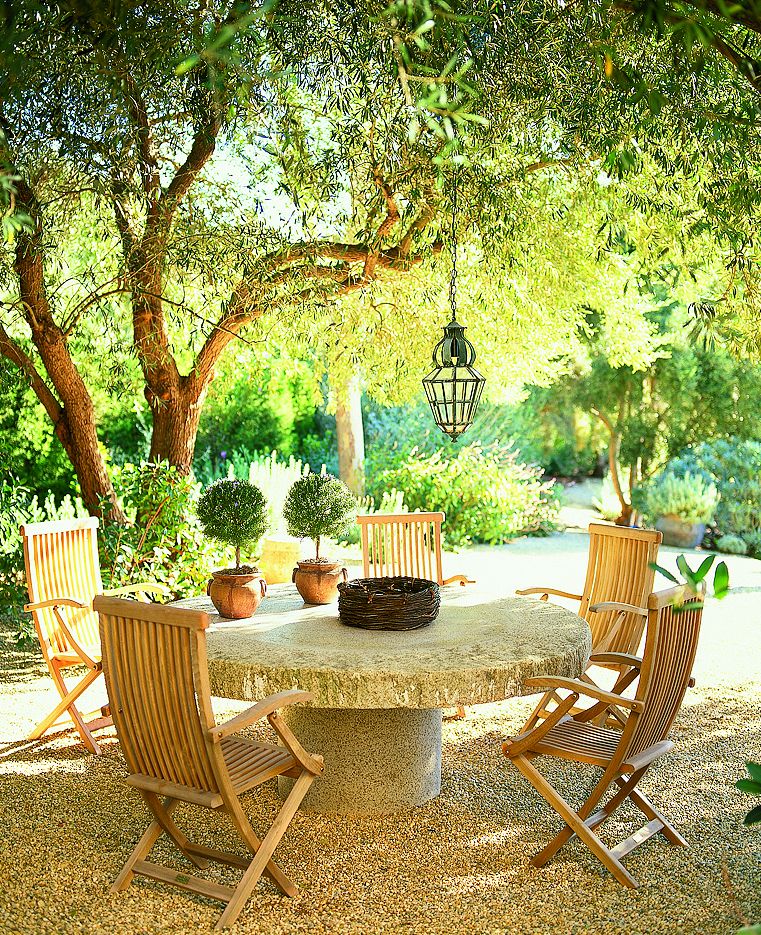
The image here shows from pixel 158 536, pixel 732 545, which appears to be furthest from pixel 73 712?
pixel 732 545

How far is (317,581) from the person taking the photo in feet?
16.2

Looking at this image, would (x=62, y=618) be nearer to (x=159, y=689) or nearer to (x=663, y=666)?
(x=159, y=689)

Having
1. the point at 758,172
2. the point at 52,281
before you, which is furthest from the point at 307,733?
the point at 52,281

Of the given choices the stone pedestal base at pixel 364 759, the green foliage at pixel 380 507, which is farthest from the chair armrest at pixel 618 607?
the green foliage at pixel 380 507

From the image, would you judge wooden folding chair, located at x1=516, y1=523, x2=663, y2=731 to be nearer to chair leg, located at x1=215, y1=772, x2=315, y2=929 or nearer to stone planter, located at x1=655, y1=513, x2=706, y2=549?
chair leg, located at x1=215, y1=772, x2=315, y2=929

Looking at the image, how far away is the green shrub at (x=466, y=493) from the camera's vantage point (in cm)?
1278

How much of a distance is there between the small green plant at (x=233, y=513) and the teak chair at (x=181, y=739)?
1189 millimetres

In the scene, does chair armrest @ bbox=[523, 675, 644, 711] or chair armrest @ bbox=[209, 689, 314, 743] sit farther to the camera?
chair armrest @ bbox=[523, 675, 644, 711]

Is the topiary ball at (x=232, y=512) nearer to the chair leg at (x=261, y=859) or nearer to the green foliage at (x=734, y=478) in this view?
the chair leg at (x=261, y=859)

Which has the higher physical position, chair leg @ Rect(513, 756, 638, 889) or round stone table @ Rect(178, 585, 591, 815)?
round stone table @ Rect(178, 585, 591, 815)

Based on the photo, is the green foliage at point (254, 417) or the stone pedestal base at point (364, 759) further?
the green foliage at point (254, 417)

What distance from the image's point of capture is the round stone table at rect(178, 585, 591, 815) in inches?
147

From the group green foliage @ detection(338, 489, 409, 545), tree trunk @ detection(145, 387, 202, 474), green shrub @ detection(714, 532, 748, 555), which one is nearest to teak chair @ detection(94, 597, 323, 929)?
tree trunk @ detection(145, 387, 202, 474)

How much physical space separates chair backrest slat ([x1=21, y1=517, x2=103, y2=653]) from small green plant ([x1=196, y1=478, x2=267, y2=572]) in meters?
1.32
